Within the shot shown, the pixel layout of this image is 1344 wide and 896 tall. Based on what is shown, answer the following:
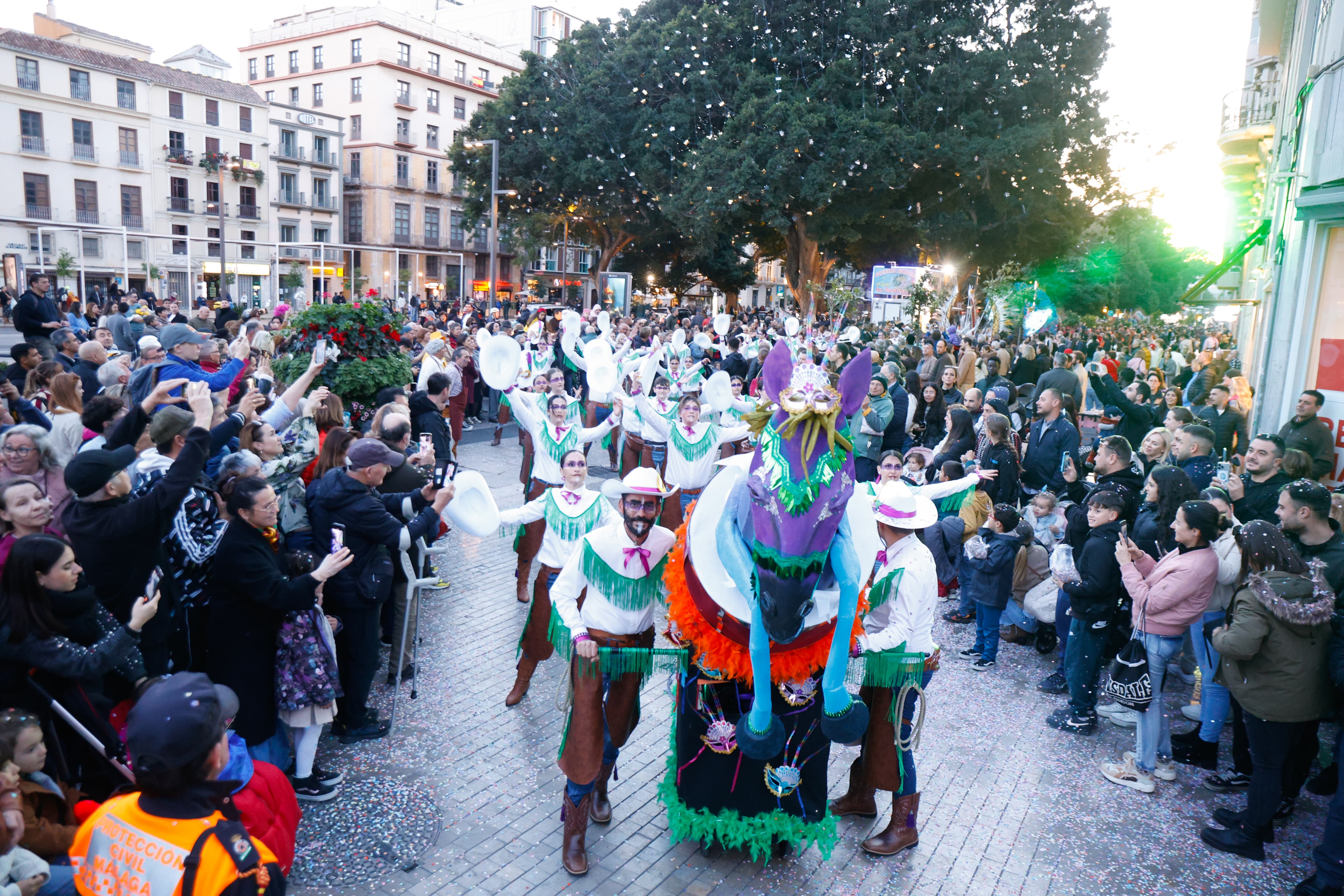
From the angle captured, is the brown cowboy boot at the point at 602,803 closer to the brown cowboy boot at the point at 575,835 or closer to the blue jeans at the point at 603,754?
the blue jeans at the point at 603,754

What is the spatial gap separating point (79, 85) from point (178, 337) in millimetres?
39231

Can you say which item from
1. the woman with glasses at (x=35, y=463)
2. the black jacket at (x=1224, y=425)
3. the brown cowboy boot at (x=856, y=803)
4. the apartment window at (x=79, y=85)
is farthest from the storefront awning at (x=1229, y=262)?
the apartment window at (x=79, y=85)

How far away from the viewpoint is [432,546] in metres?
7.78

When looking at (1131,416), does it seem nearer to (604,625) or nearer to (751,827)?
(751,827)

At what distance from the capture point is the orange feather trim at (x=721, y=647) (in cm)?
374

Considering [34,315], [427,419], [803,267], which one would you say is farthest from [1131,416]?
[803,267]

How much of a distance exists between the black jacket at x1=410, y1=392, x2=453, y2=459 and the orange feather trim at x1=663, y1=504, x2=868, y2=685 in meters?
4.58

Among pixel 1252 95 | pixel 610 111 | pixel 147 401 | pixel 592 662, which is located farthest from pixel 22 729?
pixel 610 111

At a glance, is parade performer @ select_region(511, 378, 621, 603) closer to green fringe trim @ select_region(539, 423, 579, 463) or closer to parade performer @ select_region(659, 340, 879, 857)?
green fringe trim @ select_region(539, 423, 579, 463)

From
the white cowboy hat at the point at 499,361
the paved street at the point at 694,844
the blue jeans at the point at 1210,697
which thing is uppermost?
the white cowboy hat at the point at 499,361

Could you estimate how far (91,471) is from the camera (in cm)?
390

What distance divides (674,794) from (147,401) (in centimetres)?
397

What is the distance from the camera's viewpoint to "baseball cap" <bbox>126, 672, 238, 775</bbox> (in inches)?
87.5

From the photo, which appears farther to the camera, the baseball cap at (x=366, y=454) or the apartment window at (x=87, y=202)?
the apartment window at (x=87, y=202)
